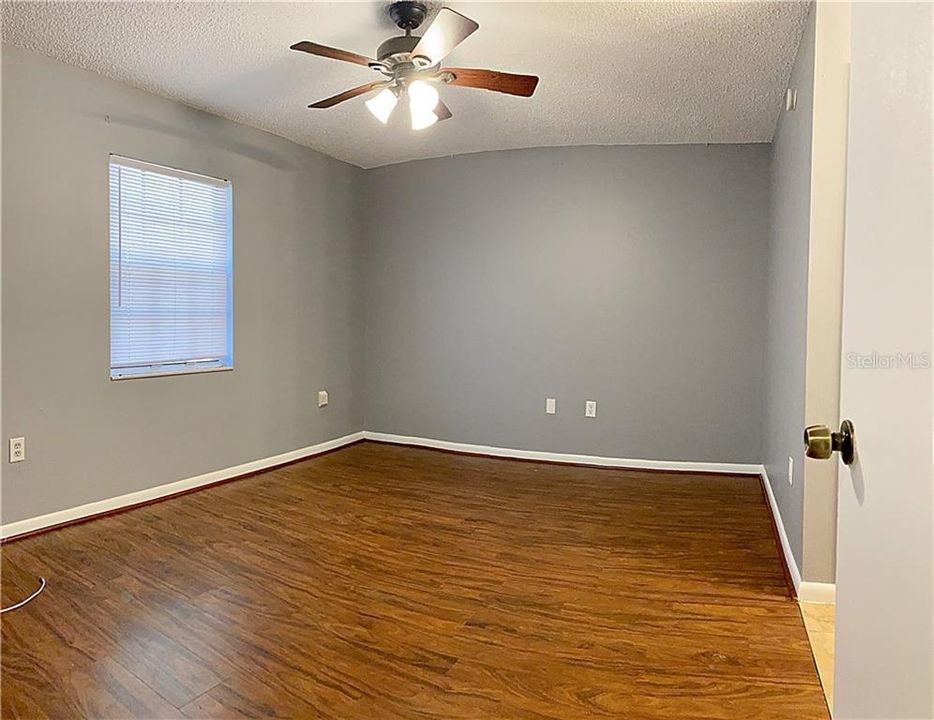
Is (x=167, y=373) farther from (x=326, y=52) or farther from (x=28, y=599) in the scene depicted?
(x=326, y=52)

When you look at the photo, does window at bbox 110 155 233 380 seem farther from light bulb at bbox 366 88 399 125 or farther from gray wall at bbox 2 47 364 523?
light bulb at bbox 366 88 399 125

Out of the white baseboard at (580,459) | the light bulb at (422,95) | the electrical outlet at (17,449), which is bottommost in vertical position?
the white baseboard at (580,459)

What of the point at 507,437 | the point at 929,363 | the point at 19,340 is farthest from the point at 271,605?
the point at 507,437

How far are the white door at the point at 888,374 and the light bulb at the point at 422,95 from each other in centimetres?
220

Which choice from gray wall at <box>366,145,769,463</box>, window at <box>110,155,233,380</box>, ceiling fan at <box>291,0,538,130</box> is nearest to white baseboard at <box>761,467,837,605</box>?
gray wall at <box>366,145,769,463</box>

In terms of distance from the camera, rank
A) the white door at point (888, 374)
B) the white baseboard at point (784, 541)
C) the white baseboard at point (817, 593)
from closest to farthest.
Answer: the white door at point (888, 374), the white baseboard at point (817, 593), the white baseboard at point (784, 541)

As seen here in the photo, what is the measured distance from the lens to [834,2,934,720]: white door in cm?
70

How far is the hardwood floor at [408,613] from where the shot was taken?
192 cm

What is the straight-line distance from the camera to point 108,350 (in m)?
3.61

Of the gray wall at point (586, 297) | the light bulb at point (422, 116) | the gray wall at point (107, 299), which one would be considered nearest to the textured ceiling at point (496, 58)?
the gray wall at point (107, 299)

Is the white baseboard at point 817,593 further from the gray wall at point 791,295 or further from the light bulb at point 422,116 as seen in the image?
the light bulb at point 422,116

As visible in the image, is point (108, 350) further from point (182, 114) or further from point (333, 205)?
point (333, 205)

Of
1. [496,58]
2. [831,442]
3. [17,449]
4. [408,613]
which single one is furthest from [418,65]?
[17,449]

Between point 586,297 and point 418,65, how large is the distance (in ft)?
8.13
